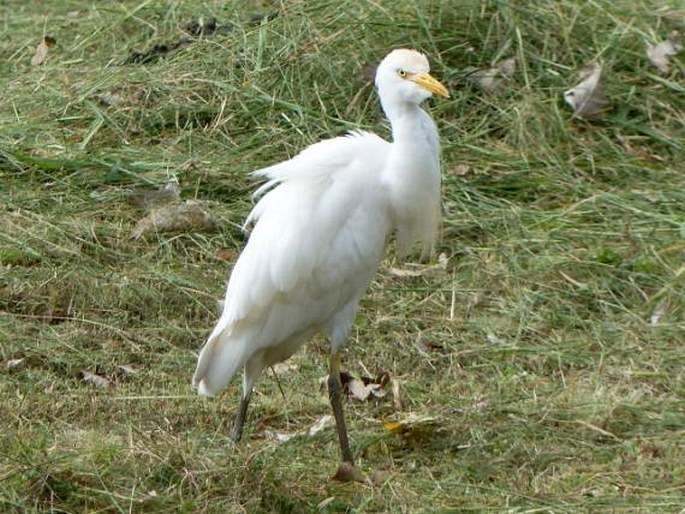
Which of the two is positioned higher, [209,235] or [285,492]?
[285,492]

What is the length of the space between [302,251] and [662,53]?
295 centimetres

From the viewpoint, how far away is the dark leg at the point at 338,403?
192 inches

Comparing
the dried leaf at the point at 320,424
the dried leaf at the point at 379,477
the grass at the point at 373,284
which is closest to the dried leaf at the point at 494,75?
the grass at the point at 373,284

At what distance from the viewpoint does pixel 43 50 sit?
838 cm

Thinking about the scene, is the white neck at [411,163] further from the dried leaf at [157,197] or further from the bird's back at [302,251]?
the dried leaf at [157,197]

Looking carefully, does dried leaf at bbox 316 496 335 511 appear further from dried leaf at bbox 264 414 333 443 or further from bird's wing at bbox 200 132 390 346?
bird's wing at bbox 200 132 390 346

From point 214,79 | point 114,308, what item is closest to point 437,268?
point 114,308

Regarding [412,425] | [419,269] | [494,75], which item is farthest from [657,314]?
[494,75]

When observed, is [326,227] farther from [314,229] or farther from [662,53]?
[662,53]

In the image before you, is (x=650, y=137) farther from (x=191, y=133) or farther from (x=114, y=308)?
(x=114, y=308)

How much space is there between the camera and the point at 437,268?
6.38 m

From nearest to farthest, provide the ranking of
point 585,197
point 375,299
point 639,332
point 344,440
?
point 344,440 → point 639,332 → point 375,299 → point 585,197

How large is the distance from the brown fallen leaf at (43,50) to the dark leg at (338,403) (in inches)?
143

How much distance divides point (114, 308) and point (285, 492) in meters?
1.84
